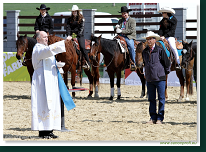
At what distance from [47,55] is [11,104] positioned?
19.6 ft

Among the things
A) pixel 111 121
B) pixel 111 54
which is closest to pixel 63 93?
pixel 111 121

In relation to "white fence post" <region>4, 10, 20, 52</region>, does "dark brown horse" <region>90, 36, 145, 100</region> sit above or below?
below

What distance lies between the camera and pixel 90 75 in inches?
607

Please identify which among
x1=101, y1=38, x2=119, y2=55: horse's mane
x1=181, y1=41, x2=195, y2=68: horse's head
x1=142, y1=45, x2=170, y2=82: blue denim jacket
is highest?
x1=101, y1=38, x2=119, y2=55: horse's mane

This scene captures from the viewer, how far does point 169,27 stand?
13.3 meters

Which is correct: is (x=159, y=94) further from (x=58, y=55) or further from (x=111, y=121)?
(x=58, y=55)

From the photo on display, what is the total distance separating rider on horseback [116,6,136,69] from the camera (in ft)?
45.4

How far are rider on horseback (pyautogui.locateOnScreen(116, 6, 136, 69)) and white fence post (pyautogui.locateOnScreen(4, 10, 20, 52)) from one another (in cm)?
1093

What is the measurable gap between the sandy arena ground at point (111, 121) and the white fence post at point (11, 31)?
360 inches

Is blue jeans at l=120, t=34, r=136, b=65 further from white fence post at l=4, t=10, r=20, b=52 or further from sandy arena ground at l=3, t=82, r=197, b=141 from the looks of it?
white fence post at l=4, t=10, r=20, b=52

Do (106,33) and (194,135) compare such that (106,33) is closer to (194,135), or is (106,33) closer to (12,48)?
(12,48)

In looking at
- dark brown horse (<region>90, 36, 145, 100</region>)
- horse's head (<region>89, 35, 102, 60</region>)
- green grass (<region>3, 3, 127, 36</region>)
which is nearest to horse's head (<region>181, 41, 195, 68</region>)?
dark brown horse (<region>90, 36, 145, 100</region>)

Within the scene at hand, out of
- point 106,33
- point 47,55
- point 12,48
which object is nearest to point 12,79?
point 12,48

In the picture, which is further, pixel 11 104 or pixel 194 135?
pixel 11 104
